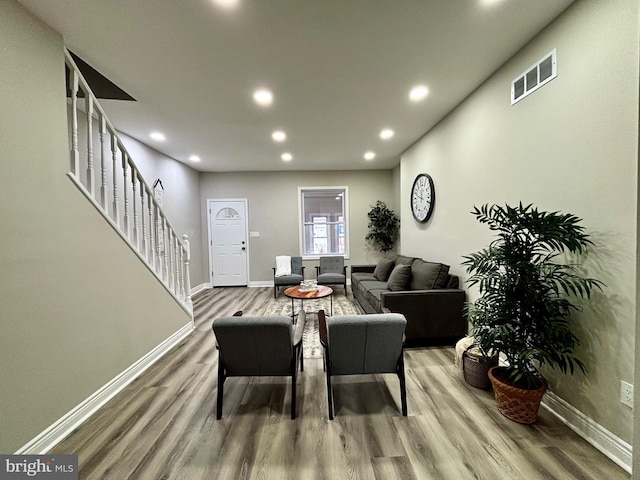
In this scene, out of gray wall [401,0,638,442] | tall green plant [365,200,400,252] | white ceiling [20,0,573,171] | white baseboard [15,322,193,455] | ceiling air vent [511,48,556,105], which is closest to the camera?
gray wall [401,0,638,442]

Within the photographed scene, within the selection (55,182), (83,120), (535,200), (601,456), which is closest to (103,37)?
(55,182)

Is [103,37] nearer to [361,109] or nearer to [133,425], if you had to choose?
[361,109]

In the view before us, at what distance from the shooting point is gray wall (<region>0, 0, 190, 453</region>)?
149 centimetres

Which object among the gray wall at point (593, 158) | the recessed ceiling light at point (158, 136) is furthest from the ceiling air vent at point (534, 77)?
the recessed ceiling light at point (158, 136)

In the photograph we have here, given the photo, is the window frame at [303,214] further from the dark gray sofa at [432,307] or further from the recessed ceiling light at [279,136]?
the dark gray sofa at [432,307]

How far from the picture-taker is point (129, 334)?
242 centimetres

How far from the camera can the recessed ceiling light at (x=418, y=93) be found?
2.66 metres

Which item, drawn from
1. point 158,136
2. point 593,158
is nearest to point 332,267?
point 158,136

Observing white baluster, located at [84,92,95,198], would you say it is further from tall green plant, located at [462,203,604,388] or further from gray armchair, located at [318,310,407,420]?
tall green plant, located at [462,203,604,388]

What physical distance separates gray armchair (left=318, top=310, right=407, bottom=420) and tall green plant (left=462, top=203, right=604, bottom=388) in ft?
2.07

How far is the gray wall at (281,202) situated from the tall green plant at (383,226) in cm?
18

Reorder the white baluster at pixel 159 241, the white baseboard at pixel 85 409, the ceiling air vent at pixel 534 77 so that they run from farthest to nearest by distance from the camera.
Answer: the white baluster at pixel 159 241 → the ceiling air vent at pixel 534 77 → the white baseboard at pixel 85 409

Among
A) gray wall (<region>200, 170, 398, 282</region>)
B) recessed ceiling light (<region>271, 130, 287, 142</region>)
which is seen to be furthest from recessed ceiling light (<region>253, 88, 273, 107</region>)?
gray wall (<region>200, 170, 398, 282</region>)

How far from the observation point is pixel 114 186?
251cm
